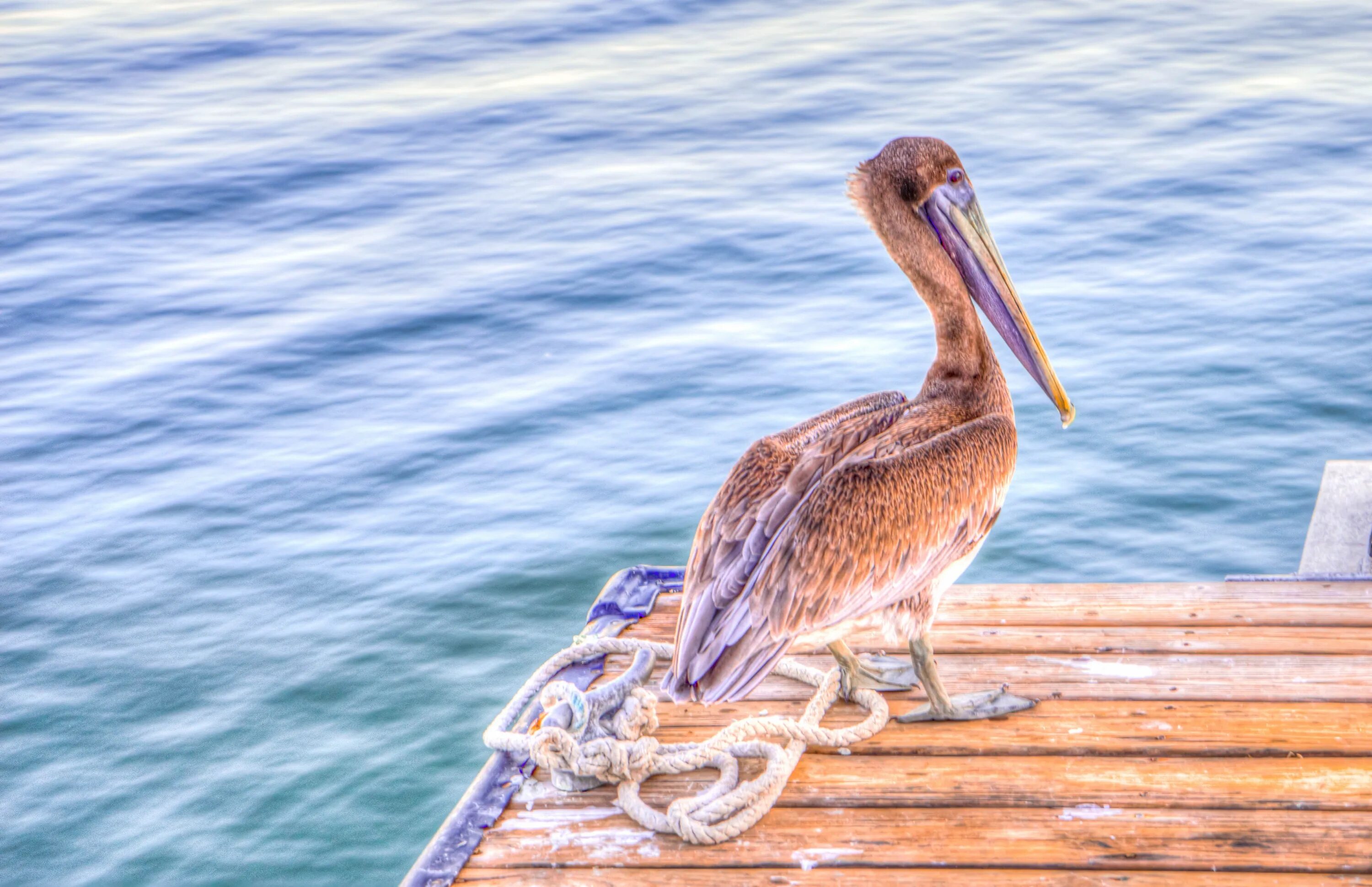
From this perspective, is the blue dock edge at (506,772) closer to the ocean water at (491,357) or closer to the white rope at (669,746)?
the white rope at (669,746)

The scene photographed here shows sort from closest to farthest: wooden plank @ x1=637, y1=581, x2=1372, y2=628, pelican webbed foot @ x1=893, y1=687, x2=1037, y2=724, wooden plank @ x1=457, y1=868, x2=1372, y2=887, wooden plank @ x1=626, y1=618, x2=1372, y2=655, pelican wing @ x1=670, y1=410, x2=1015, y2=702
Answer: wooden plank @ x1=457, y1=868, x2=1372, y2=887
pelican wing @ x1=670, y1=410, x2=1015, y2=702
pelican webbed foot @ x1=893, y1=687, x2=1037, y2=724
wooden plank @ x1=626, y1=618, x2=1372, y2=655
wooden plank @ x1=637, y1=581, x2=1372, y2=628

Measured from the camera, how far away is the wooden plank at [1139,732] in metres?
3.07

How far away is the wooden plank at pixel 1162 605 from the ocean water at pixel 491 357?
2338 millimetres

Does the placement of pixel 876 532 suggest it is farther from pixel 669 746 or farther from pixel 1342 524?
pixel 1342 524

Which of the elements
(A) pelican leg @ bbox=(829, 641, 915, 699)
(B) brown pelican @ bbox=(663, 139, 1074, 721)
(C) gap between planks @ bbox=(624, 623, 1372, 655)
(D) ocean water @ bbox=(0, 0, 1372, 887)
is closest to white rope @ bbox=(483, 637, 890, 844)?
(A) pelican leg @ bbox=(829, 641, 915, 699)

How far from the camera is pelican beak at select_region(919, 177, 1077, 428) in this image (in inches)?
139

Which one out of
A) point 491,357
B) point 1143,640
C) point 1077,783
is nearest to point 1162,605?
point 1143,640

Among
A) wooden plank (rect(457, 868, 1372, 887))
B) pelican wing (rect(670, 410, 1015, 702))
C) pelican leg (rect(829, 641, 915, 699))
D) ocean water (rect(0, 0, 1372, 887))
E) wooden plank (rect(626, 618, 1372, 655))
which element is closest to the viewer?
wooden plank (rect(457, 868, 1372, 887))

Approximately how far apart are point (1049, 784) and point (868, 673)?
67cm

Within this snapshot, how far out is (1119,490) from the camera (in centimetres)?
713

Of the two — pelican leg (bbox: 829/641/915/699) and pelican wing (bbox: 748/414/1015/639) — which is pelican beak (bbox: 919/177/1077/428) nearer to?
pelican wing (bbox: 748/414/1015/639)

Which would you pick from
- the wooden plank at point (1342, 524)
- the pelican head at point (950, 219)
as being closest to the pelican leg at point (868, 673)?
the pelican head at point (950, 219)

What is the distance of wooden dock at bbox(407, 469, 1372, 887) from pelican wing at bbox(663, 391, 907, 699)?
1.09 ft

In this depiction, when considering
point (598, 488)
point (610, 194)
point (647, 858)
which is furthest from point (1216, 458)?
point (610, 194)
